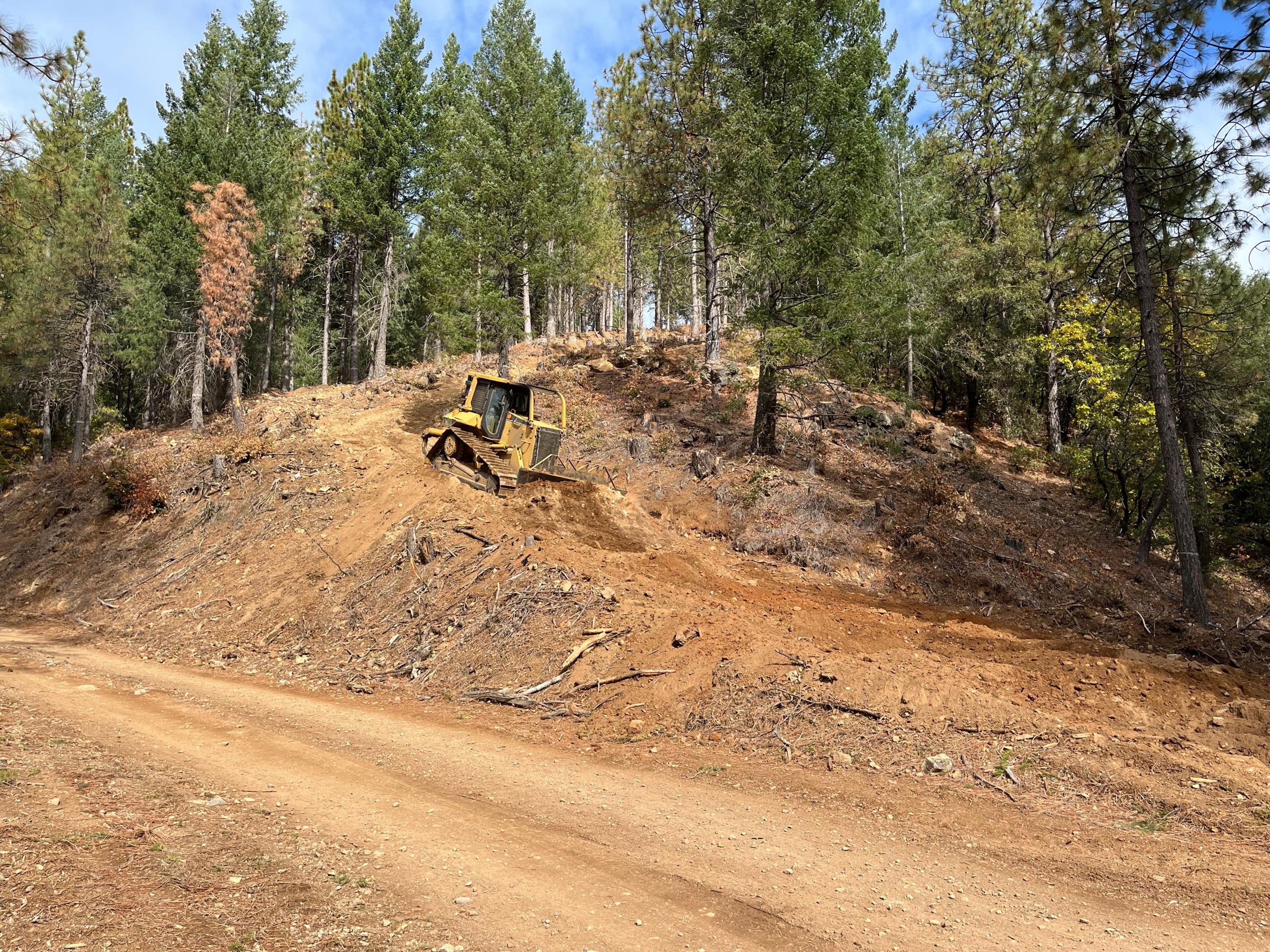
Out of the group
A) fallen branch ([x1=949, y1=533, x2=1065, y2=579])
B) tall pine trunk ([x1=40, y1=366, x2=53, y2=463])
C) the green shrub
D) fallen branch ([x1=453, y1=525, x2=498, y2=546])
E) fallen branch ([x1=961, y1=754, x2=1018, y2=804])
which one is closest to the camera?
fallen branch ([x1=961, y1=754, x2=1018, y2=804])

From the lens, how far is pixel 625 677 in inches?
388

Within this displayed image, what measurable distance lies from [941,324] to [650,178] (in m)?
12.8

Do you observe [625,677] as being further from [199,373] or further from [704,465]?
[199,373]

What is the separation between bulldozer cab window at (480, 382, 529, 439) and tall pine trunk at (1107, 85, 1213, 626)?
1318 centimetres

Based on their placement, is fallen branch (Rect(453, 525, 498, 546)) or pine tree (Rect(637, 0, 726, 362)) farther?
pine tree (Rect(637, 0, 726, 362))

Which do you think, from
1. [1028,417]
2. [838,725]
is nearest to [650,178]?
[1028,417]

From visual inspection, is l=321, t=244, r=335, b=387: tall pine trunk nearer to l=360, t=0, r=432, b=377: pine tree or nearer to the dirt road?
l=360, t=0, r=432, b=377: pine tree

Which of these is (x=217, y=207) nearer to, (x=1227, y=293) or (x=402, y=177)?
(x=402, y=177)

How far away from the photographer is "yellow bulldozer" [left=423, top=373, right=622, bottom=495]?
54.8ft

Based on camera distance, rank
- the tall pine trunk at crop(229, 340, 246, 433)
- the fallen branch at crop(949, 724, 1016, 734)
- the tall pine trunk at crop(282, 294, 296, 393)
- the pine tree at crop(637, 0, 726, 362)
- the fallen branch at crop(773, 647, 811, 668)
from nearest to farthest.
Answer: the fallen branch at crop(949, 724, 1016, 734), the fallen branch at crop(773, 647, 811, 668), the pine tree at crop(637, 0, 726, 362), the tall pine trunk at crop(229, 340, 246, 433), the tall pine trunk at crop(282, 294, 296, 393)

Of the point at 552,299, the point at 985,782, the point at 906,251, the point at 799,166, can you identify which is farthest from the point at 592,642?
the point at 552,299

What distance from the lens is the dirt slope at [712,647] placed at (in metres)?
5.90

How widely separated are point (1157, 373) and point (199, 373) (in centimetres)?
3087

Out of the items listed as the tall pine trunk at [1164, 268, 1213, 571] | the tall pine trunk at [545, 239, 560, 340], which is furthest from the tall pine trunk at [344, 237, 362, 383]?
the tall pine trunk at [1164, 268, 1213, 571]
